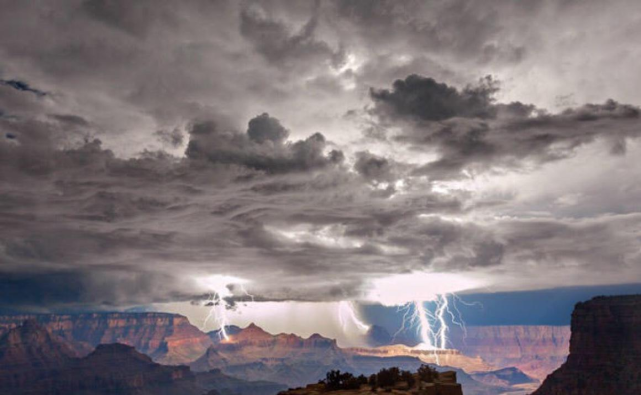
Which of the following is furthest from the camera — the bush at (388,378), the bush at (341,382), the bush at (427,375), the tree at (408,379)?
the bush at (427,375)

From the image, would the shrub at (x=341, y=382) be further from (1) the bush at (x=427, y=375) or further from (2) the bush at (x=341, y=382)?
(1) the bush at (x=427, y=375)

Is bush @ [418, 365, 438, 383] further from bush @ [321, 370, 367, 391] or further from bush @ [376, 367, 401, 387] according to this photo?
bush @ [321, 370, 367, 391]

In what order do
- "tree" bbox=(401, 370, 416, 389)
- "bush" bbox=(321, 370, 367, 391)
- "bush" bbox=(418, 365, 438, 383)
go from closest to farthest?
"tree" bbox=(401, 370, 416, 389), "bush" bbox=(321, 370, 367, 391), "bush" bbox=(418, 365, 438, 383)

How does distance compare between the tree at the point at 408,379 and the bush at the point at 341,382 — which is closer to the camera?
the tree at the point at 408,379

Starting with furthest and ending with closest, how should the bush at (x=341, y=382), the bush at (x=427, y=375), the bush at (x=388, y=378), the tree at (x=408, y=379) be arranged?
the bush at (x=427, y=375)
the bush at (x=341, y=382)
the bush at (x=388, y=378)
the tree at (x=408, y=379)

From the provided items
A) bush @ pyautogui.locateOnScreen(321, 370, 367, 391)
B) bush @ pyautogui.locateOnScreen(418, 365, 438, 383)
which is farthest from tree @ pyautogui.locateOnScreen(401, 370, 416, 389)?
bush @ pyautogui.locateOnScreen(321, 370, 367, 391)

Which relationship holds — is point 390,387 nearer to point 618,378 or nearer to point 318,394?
point 318,394

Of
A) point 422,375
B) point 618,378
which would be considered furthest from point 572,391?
point 422,375

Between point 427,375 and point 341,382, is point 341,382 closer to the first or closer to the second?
point 341,382

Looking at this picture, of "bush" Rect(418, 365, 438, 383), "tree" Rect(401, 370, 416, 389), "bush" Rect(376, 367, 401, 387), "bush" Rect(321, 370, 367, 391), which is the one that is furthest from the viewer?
"bush" Rect(418, 365, 438, 383)

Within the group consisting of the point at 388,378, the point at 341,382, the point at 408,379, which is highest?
the point at 388,378

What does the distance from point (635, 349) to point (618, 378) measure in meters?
18.0

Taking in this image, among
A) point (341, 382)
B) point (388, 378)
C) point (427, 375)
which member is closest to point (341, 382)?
point (341, 382)

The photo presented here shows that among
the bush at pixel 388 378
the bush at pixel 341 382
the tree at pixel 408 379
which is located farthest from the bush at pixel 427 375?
the bush at pixel 341 382
